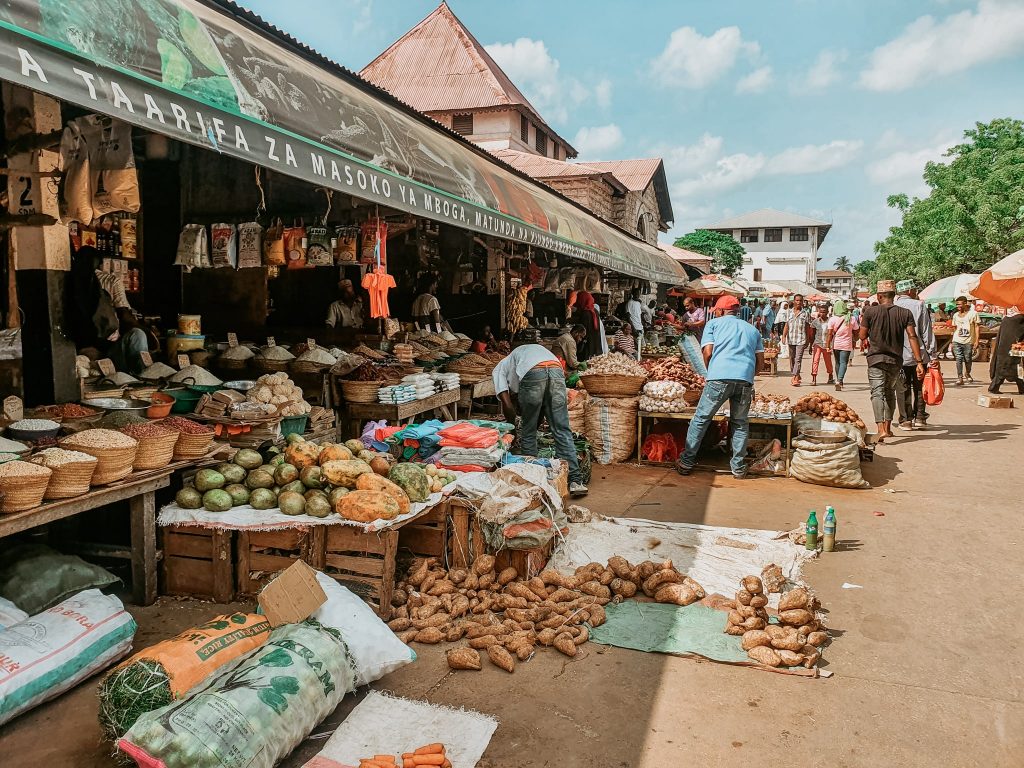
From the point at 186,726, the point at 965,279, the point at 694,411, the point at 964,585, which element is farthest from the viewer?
the point at 965,279

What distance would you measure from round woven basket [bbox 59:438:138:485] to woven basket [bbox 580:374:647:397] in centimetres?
554

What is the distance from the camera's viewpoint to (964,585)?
4.74 meters

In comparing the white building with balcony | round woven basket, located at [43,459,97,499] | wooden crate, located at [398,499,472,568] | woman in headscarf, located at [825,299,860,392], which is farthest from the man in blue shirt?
the white building with balcony

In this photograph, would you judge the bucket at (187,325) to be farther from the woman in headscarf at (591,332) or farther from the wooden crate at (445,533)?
the woman in headscarf at (591,332)

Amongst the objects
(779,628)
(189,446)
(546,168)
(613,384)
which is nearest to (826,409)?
(613,384)

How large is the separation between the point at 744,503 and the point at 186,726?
18.0 ft

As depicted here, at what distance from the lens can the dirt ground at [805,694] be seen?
296 cm

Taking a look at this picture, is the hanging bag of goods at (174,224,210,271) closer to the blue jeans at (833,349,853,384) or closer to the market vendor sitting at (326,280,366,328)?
the market vendor sitting at (326,280,366,328)

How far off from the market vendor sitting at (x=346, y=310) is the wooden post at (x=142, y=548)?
218 inches

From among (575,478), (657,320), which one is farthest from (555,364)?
(657,320)

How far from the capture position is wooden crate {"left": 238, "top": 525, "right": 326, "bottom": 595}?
171 inches

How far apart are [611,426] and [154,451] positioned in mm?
5459

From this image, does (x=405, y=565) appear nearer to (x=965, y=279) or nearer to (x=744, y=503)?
(x=744, y=503)

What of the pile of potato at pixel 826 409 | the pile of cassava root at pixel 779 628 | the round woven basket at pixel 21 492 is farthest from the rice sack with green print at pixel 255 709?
the pile of potato at pixel 826 409
